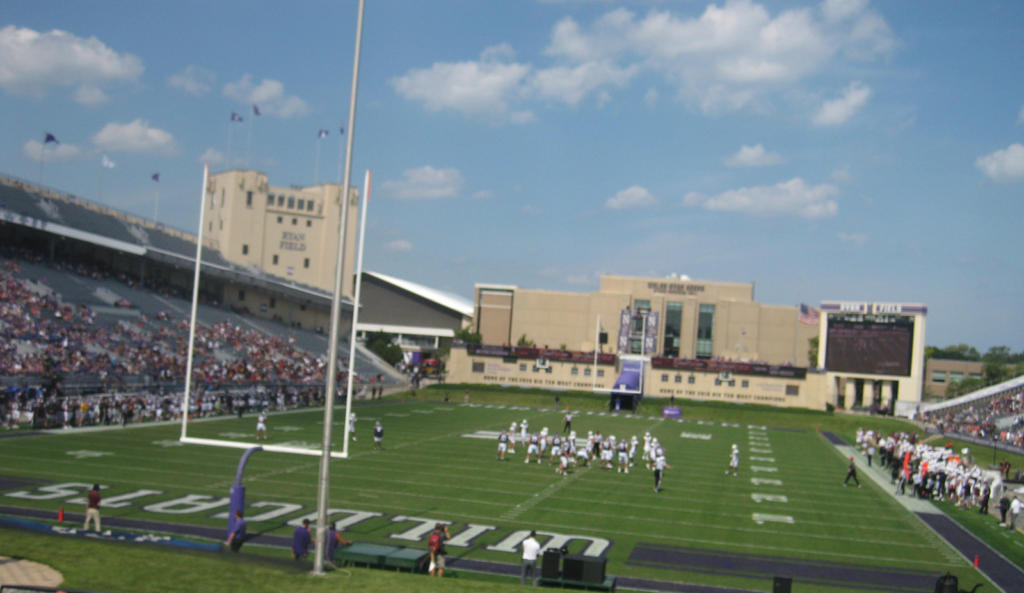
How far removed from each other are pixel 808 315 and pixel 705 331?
392 inches

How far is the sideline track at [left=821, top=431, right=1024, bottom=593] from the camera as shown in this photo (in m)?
16.2

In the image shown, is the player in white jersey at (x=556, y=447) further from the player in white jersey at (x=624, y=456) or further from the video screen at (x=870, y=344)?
the video screen at (x=870, y=344)

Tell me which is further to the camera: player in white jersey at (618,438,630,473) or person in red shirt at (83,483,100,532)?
player in white jersey at (618,438,630,473)

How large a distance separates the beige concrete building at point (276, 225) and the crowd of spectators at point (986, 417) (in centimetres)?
5183

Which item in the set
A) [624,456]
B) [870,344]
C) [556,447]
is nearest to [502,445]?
[556,447]

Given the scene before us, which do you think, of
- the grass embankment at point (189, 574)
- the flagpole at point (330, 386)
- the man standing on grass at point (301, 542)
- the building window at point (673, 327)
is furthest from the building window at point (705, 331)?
the flagpole at point (330, 386)

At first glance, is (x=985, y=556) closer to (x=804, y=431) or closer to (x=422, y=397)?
(x=804, y=431)

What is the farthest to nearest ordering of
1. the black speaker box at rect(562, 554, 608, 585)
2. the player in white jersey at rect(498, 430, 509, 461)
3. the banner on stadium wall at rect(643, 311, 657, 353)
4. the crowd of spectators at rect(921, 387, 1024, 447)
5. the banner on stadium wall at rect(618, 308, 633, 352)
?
the banner on stadium wall at rect(618, 308, 633, 352) → the banner on stadium wall at rect(643, 311, 657, 353) → the crowd of spectators at rect(921, 387, 1024, 447) → the player in white jersey at rect(498, 430, 509, 461) → the black speaker box at rect(562, 554, 608, 585)

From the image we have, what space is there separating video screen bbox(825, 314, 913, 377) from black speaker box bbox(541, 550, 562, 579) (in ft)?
174

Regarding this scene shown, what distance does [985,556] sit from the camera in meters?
18.2

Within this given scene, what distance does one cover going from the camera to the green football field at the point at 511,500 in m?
16.5

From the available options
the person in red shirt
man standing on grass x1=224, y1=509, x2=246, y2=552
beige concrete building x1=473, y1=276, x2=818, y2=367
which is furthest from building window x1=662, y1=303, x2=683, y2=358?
man standing on grass x1=224, y1=509, x2=246, y2=552

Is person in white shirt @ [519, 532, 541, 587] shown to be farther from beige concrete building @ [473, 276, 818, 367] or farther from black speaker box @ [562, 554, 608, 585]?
beige concrete building @ [473, 276, 818, 367]

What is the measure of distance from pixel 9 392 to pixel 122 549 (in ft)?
73.8
